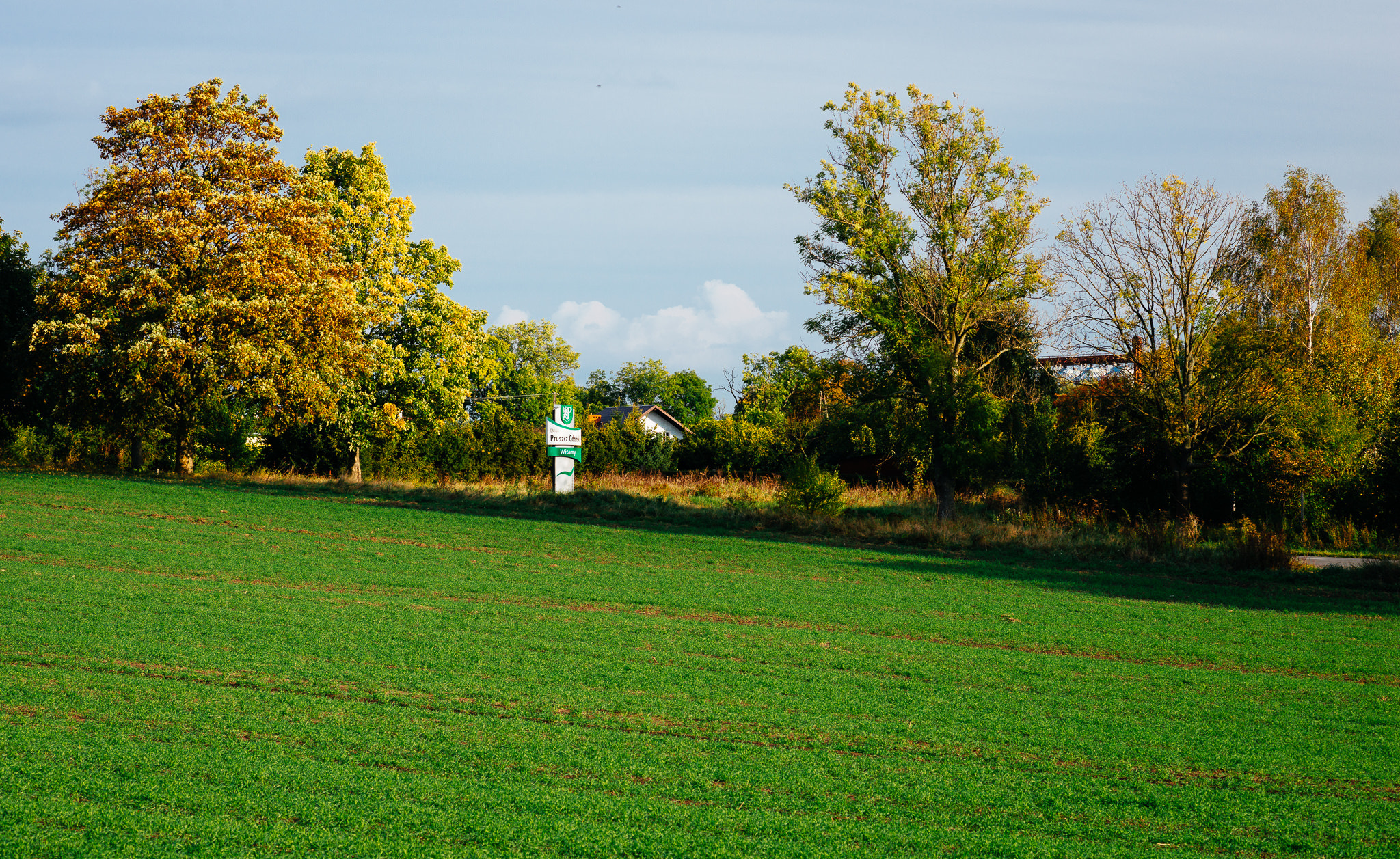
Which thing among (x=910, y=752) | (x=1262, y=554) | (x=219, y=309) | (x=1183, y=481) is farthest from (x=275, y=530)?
(x=1183, y=481)

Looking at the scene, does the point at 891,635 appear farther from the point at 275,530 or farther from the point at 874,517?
the point at 275,530

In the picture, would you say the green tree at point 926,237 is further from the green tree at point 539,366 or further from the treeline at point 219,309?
the green tree at point 539,366

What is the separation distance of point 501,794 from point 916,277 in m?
27.8

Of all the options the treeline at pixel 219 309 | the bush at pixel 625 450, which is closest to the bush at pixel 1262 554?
the treeline at pixel 219 309

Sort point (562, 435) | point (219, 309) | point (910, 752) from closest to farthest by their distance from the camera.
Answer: point (910, 752) → point (219, 309) → point (562, 435)

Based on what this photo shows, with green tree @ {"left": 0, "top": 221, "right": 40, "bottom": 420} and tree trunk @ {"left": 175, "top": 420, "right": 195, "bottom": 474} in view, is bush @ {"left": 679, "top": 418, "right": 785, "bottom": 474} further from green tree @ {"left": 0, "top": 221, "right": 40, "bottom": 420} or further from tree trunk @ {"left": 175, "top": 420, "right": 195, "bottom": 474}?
green tree @ {"left": 0, "top": 221, "right": 40, "bottom": 420}

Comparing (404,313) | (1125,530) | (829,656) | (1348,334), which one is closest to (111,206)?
(404,313)

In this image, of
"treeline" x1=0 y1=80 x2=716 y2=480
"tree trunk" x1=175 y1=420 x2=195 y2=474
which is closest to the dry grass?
"tree trunk" x1=175 y1=420 x2=195 y2=474

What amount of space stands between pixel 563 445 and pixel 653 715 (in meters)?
20.9

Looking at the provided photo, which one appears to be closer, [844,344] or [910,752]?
[910,752]

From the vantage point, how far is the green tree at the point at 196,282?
2562 cm

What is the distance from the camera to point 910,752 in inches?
A: 302

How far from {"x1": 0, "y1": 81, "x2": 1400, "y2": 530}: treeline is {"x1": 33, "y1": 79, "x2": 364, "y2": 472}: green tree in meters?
0.08

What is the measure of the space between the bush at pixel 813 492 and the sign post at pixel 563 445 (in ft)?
22.1
